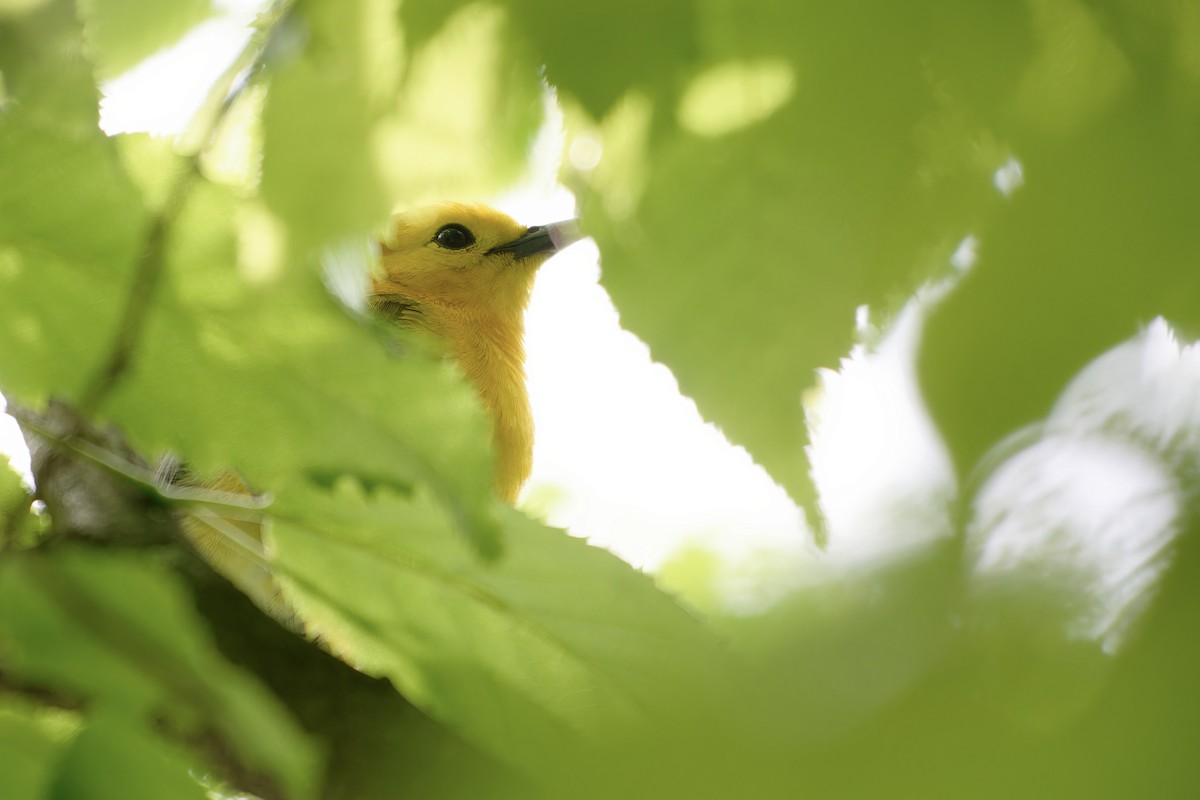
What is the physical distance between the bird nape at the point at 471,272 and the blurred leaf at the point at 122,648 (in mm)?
1596

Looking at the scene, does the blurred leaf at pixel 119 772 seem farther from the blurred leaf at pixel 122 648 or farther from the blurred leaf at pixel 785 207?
the blurred leaf at pixel 785 207

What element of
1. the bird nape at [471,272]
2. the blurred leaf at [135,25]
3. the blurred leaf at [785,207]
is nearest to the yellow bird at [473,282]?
the bird nape at [471,272]

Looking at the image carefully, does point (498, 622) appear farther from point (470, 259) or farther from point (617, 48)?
point (470, 259)

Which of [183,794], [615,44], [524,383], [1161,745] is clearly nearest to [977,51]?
[615,44]

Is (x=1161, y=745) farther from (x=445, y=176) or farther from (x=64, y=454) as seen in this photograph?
(x=64, y=454)

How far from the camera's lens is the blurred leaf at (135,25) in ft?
1.57

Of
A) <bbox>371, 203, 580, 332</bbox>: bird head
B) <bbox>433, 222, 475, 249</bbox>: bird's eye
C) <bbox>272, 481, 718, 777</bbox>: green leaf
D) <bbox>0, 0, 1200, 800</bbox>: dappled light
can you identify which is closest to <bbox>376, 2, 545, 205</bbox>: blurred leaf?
<bbox>0, 0, 1200, 800</bbox>: dappled light

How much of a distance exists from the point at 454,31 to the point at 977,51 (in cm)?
19

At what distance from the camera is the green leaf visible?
0.37 meters

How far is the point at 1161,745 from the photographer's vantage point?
304 millimetres

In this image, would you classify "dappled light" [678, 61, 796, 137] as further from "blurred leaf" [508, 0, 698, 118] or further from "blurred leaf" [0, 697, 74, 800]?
"blurred leaf" [0, 697, 74, 800]

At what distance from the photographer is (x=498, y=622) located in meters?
0.39

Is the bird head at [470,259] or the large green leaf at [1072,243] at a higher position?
the bird head at [470,259]

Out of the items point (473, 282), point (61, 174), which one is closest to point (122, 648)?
point (61, 174)
